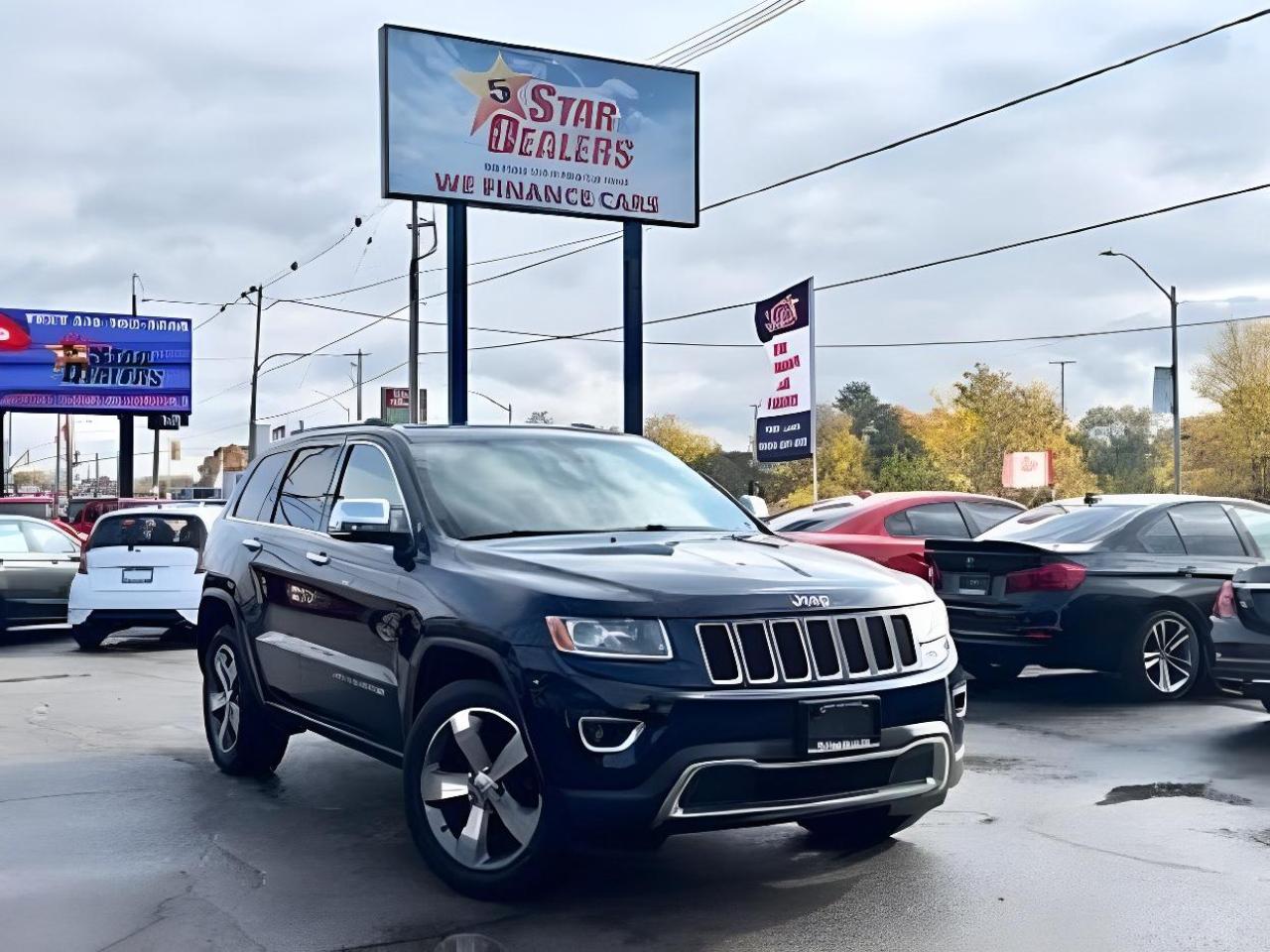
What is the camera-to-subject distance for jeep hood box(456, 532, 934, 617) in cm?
521

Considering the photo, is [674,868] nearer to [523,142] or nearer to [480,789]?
[480,789]

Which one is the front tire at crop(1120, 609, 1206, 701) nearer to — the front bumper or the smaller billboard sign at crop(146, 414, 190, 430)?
the front bumper

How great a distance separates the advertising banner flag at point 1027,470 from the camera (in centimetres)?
6838

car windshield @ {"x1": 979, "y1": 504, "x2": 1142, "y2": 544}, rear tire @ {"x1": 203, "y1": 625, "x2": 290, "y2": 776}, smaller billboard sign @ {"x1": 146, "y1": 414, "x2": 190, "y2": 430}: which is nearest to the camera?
rear tire @ {"x1": 203, "y1": 625, "x2": 290, "y2": 776}

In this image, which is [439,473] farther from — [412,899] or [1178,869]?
[1178,869]

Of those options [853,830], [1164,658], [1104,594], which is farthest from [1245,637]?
[853,830]

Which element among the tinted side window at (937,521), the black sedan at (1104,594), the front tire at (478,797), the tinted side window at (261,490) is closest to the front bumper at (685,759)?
the front tire at (478,797)

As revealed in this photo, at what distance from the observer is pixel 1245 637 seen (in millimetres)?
8789

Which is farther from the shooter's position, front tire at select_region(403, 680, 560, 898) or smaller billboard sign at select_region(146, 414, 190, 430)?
smaller billboard sign at select_region(146, 414, 190, 430)

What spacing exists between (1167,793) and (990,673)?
499cm

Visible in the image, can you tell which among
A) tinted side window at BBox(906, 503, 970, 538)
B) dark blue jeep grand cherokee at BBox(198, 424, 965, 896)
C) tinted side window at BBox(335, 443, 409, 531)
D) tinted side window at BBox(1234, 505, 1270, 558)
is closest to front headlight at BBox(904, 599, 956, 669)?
dark blue jeep grand cherokee at BBox(198, 424, 965, 896)

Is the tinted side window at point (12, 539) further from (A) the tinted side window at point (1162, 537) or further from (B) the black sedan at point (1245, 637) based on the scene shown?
(B) the black sedan at point (1245, 637)

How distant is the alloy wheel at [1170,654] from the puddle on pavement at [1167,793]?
11.2 feet

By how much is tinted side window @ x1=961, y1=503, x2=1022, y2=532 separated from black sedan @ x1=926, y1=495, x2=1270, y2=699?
2.29m
